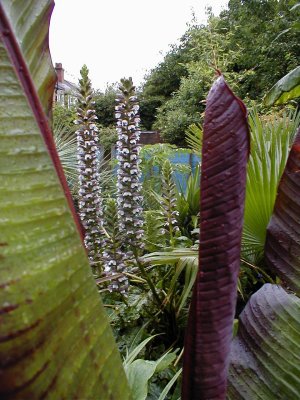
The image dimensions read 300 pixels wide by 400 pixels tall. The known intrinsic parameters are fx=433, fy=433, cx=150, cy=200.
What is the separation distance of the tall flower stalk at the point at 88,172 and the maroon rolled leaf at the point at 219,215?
1697 millimetres

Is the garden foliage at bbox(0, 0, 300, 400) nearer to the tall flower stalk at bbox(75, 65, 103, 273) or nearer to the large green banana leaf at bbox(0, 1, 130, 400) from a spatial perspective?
the large green banana leaf at bbox(0, 1, 130, 400)

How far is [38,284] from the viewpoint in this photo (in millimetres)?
256

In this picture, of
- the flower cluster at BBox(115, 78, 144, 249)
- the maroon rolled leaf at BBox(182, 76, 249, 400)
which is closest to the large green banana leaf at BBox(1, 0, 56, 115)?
the maroon rolled leaf at BBox(182, 76, 249, 400)

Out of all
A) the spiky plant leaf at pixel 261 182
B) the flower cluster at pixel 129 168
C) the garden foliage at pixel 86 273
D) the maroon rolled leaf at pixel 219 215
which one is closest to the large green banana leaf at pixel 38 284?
the garden foliage at pixel 86 273

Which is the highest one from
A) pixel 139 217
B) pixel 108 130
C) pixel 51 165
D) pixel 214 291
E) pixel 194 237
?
pixel 108 130

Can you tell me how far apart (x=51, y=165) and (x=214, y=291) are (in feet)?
0.61

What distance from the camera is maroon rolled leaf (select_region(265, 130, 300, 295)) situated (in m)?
0.52

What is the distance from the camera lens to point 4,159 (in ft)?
0.89

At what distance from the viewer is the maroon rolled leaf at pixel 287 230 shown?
52cm

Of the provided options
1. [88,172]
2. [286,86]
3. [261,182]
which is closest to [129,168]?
[88,172]

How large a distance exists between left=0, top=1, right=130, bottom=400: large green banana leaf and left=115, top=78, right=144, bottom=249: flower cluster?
66.6 inches

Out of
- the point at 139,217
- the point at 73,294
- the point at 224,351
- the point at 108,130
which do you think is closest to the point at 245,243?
the point at 139,217

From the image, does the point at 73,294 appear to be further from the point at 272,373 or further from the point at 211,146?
the point at 272,373

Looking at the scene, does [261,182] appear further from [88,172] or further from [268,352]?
[268,352]
